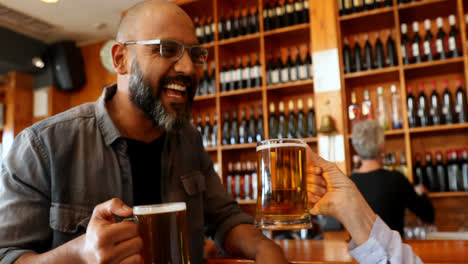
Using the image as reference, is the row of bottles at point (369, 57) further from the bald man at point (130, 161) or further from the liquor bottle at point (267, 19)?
the bald man at point (130, 161)

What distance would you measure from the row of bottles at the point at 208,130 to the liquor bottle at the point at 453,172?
6.77 ft

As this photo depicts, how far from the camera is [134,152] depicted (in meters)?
1.19

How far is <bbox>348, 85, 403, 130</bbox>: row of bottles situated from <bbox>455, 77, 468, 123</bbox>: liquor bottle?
42 centimetres

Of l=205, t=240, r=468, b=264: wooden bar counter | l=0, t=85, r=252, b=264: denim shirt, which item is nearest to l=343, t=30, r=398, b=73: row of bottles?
l=205, t=240, r=468, b=264: wooden bar counter

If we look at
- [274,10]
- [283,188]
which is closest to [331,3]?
[274,10]

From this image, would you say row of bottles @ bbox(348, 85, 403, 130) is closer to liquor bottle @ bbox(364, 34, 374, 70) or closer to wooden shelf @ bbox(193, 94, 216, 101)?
liquor bottle @ bbox(364, 34, 374, 70)

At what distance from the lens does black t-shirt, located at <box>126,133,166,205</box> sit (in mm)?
1161

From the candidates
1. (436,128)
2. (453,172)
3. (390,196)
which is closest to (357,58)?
(436,128)

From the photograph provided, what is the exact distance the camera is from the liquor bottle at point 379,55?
320 cm

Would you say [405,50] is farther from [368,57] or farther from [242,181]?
[242,181]

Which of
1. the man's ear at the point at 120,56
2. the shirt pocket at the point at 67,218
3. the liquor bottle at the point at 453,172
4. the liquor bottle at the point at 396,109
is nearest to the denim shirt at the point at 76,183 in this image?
the shirt pocket at the point at 67,218

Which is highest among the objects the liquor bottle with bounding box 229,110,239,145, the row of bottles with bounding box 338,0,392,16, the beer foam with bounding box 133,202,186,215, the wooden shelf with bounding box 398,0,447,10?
the row of bottles with bounding box 338,0,392,16

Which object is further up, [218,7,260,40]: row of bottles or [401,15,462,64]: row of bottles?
[218,7,260,40]: row of bottles

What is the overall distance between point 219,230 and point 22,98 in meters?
4.80
